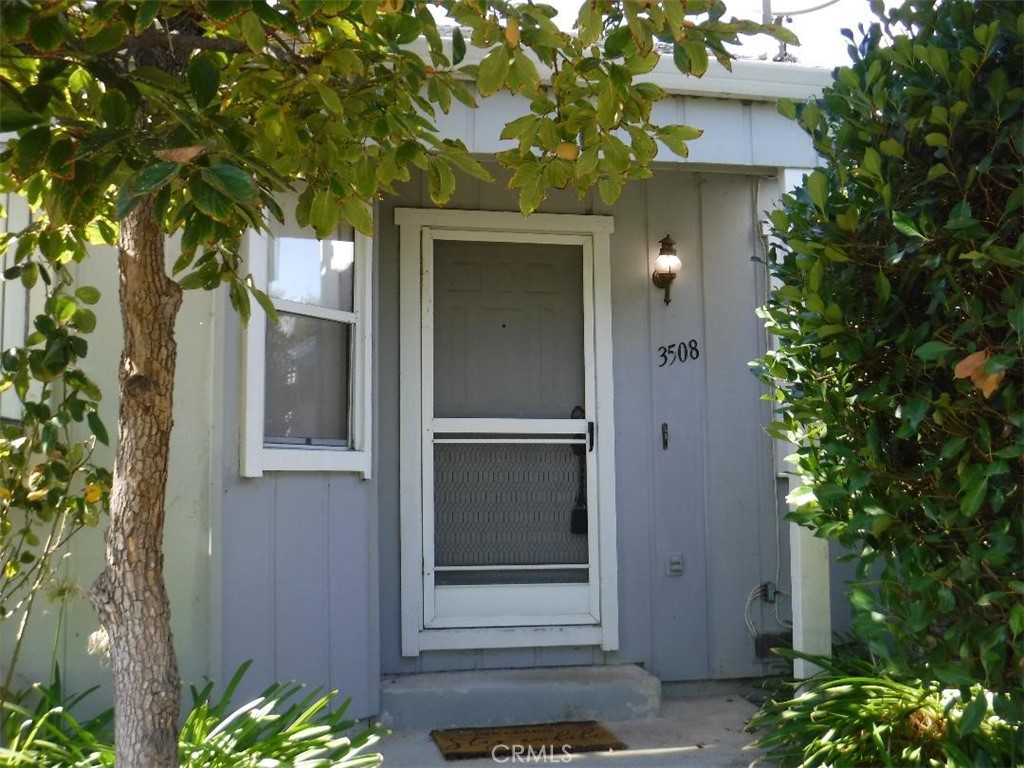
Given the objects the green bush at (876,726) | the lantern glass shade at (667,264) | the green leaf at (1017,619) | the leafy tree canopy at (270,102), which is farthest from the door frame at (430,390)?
the green leaf at (1017,619)

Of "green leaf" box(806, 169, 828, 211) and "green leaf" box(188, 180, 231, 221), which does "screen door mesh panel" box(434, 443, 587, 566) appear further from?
"green leaf" box(188, 180, 231, 221)

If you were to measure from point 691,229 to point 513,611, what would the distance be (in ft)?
7.04

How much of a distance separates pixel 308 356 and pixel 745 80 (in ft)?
7.21

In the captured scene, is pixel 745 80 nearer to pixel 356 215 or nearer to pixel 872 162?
pixel 872 162

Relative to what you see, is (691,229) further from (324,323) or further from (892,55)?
(892,55)

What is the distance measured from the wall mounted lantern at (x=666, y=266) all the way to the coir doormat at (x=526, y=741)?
2166mm

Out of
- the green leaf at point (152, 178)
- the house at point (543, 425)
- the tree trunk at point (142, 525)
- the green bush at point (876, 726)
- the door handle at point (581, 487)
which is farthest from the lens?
the door handle at point (581, 487)

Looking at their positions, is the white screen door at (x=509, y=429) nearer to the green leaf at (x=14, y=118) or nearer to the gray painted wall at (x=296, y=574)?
the gray painted wall at (x=296, y=574)

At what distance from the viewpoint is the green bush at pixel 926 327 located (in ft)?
8.61

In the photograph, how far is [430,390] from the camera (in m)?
5.18

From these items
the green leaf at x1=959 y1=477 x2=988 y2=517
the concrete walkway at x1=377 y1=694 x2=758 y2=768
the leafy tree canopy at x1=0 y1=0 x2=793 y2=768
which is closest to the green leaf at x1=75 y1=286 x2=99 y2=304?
the leafy tree canopy at x1=0 y1=0 x2=793 y2=768

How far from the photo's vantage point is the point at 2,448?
3.54 metres

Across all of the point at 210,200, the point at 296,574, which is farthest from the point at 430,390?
the point at 210,200

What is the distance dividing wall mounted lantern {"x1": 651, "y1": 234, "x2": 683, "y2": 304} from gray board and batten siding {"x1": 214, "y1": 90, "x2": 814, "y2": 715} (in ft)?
0.15
